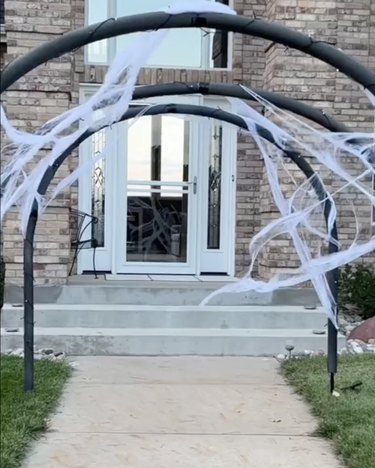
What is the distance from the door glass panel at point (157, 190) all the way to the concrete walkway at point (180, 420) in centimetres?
229

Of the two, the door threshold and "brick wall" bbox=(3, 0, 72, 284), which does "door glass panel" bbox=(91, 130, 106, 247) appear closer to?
the door threshold

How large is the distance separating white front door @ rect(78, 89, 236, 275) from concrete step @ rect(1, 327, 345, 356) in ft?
5.93

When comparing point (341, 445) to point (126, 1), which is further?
point (126, 1)

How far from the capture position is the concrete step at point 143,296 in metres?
6.56

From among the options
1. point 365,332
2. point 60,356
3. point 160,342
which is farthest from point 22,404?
point 365,332

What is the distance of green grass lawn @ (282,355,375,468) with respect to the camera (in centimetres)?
368

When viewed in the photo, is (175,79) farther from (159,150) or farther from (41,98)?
(41,98)

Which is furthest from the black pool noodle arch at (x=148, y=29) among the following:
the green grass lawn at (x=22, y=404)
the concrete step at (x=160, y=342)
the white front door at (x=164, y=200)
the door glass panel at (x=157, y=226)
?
the door glass panel at (x=157, y=226)

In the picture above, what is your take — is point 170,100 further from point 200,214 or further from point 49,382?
point 49,382

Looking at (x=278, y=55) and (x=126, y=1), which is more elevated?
(x=126, y=1)

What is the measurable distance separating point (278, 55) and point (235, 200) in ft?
6.14

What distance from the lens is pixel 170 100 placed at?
6.99 m

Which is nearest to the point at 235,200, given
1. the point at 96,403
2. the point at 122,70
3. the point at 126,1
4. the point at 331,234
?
the point at 126,1

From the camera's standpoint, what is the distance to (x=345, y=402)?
4441 mm
